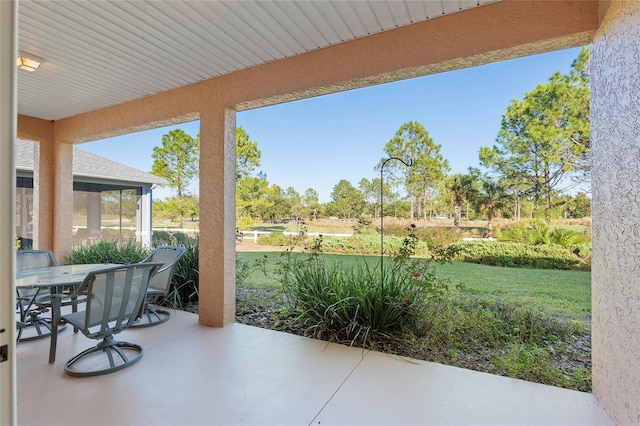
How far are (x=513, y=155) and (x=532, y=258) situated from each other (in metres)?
1.98

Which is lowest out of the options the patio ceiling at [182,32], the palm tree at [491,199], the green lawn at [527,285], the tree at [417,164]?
the green lawn at [527,285]

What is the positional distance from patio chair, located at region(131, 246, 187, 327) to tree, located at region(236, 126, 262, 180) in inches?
196

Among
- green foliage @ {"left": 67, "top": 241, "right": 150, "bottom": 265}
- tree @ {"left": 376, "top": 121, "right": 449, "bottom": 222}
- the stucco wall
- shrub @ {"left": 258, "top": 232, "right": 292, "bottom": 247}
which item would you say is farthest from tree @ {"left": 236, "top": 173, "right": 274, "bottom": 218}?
the stucco wall

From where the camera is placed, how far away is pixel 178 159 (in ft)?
36.0

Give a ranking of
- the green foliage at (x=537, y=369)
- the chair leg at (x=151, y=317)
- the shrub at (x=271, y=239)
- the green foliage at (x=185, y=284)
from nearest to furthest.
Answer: the green foliage at (x=537, y=369) → the chair leg at (x=151, y=317) → the green foliage at (x=185, y=284) → the shrub at (x=271, y=239)

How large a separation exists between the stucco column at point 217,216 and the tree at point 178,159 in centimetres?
688

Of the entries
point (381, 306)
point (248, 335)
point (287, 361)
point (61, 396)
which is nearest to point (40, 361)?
point (61, 396)

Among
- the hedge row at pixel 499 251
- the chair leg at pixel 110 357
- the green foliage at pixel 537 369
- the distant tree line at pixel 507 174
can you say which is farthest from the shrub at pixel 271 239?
the green foliage at pixel 537 369

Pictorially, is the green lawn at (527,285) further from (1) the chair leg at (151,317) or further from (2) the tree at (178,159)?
(2) the tree at (178,159)

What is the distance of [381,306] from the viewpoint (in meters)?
3.49

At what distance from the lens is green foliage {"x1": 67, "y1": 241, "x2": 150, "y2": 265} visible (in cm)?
594

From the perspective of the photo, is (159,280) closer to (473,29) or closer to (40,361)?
(40,361)

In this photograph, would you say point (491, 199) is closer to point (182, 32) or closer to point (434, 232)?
point (434, 232)

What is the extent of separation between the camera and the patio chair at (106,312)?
Answer: 271 cm
